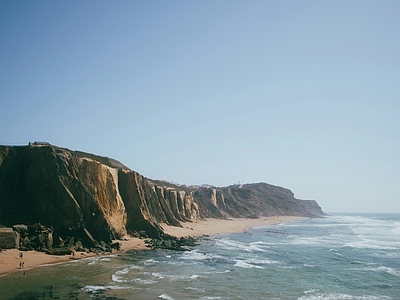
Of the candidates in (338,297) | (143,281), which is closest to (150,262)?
(143,281)

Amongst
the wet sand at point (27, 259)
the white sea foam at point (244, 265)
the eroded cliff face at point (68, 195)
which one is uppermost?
the eroded cliff face at point (68, 195)

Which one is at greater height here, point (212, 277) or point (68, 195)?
point (68, 195)

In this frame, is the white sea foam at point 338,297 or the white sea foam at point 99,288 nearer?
the white sea foam at point 99,288

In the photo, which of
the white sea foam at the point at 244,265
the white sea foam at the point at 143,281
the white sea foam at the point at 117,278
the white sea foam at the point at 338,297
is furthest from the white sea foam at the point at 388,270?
the white sea foam at the point at 117,278

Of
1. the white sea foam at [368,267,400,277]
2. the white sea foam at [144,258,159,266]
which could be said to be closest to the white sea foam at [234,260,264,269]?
the white sea foam at [144,258,159,266]

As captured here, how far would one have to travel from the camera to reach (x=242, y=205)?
13875cm

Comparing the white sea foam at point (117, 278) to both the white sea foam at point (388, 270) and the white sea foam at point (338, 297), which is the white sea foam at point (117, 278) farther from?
the white sea foam at point (388, 270)

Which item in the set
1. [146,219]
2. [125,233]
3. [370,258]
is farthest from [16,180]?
[370,258]

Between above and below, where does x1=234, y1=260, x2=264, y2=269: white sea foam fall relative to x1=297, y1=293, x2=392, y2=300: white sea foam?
above

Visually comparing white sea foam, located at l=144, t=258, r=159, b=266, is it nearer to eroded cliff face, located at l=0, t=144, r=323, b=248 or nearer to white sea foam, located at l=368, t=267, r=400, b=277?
eroded cliff face, located at l=0, t=144, r=323, b=248

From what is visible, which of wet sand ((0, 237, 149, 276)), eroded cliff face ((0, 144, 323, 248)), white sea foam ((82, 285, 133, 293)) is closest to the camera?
white sea foam ((82, 285, 133, 293))

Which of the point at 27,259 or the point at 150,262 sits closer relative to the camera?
the point at 27,259

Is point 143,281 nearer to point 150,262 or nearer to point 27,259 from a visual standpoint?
point 150,262

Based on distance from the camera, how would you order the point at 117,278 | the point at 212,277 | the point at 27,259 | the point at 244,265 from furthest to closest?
the point at 244,265
the point at 27,259
the point at 212,277
the point at 117,278
